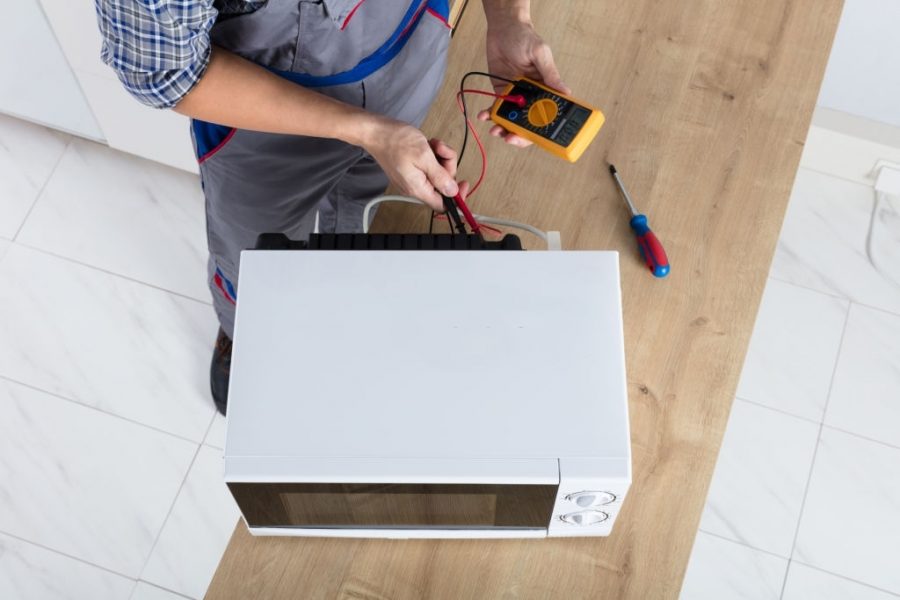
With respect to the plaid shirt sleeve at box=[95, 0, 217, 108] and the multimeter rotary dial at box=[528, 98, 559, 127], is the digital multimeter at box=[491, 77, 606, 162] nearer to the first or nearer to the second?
the multimeter rotary dial at box=[528, 98, 559, 127]

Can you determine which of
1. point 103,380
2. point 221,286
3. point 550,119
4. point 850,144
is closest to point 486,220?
point 550,119

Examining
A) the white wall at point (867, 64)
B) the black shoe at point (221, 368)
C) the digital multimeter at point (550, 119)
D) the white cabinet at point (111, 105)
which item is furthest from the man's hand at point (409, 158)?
the white wall at point (867, 64)

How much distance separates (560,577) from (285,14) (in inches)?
26.1

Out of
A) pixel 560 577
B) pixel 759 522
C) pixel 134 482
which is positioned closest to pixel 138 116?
pixel 134 482

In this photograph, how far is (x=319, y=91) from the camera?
108 centimetres

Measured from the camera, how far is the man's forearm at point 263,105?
0.92 metres

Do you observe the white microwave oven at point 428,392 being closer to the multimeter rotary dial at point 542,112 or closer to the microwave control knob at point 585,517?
the microwave control knob at point 585,517

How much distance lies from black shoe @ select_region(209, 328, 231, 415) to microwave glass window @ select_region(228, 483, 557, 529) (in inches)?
34.6

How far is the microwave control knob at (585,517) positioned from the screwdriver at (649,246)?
1.09ft

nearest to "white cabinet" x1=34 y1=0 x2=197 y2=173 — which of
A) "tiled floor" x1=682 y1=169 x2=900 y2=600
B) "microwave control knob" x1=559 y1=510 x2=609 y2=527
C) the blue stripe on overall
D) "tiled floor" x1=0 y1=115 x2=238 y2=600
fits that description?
"tiled floor" x1=0 y1=115 x2=238 y2=600

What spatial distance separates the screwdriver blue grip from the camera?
1.09 meters

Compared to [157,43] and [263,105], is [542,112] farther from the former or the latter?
[157,43]

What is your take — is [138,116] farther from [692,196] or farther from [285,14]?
[692,196]

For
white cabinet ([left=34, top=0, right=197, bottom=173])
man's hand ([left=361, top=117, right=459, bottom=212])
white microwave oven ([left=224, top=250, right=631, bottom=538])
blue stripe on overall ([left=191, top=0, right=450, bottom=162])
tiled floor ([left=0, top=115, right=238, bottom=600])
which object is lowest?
tiled floor ([left=0, top=115, right=238, bottom=600])
